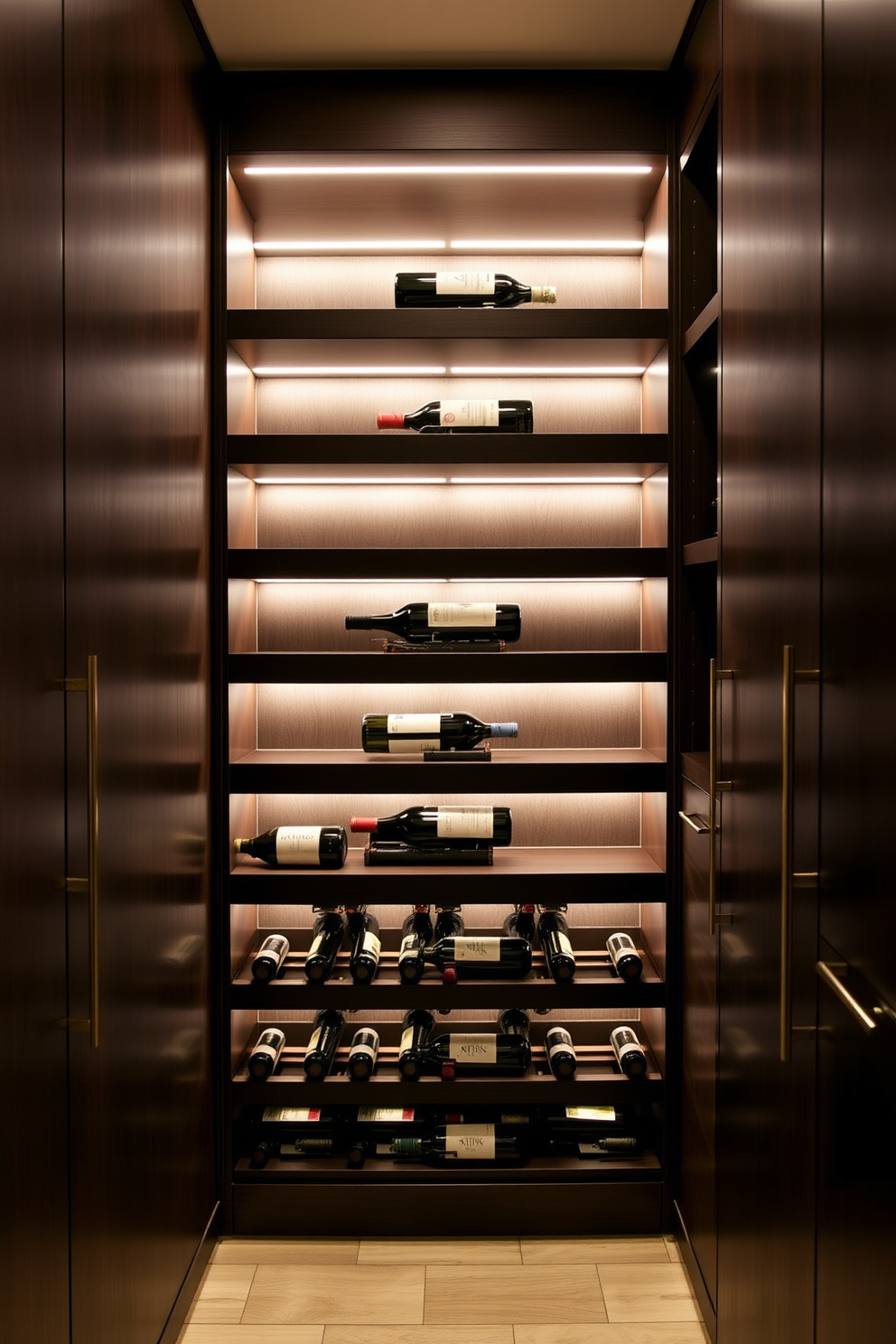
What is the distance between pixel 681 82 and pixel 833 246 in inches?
55.7

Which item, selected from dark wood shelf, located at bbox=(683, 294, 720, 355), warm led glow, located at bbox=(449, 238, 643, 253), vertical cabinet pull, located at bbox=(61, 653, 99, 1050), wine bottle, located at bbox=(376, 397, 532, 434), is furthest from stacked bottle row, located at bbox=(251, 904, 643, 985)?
warm led glow, located at bbox=(449, 238, 643, 253)

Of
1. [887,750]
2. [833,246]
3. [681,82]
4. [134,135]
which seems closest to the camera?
[887,750]

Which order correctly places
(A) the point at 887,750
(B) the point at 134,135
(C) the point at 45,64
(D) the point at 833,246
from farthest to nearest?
(B) the point at 134,135 → (C) the point at 45,64 → (D) the point at 833,246 → (A) the point at 887,750

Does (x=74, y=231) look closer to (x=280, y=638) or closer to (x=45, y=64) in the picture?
(x=45, y=64)

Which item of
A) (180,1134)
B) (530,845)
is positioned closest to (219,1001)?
(180,1134)

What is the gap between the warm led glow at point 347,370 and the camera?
278cm

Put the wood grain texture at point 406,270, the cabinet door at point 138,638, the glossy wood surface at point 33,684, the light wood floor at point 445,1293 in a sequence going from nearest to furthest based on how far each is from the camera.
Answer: the glossy wood surface at point 33,684
the cabinet door at point 138,638
the light wood floor at point 445,1293
the wood grain texture at point 406,270

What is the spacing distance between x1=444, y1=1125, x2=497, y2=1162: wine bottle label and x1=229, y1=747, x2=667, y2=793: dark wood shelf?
0.87 m

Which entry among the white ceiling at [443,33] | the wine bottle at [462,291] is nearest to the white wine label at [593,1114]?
the wine bottle at [462,291]

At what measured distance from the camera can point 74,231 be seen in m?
1.55

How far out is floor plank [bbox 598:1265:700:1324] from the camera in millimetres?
2281

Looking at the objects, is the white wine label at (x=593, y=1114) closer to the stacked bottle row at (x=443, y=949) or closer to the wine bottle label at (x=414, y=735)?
the stacked bottle row at (x=443, y=949)

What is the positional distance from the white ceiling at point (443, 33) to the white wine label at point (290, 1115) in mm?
2605

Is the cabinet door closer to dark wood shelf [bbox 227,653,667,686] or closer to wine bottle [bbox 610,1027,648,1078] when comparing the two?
dark wood shelf [bbox 227,653,667,686]
